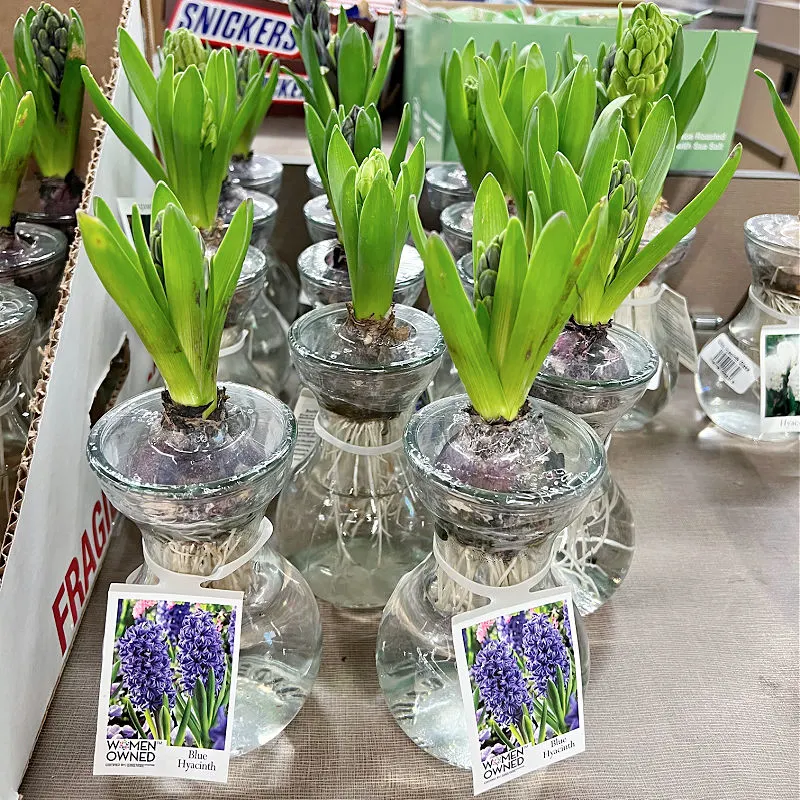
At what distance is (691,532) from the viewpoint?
0.80m

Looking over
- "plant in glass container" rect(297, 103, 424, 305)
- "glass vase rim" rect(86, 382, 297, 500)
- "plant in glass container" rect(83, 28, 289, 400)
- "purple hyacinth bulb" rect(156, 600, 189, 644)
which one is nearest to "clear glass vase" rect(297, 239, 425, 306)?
"plant in glass container" rect(297, 103, 424, 305)

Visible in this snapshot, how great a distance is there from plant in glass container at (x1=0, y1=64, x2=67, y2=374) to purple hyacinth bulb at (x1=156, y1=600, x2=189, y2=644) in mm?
320

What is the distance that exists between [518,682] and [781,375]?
20.9 inches

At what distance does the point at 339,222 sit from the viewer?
598 millimetres

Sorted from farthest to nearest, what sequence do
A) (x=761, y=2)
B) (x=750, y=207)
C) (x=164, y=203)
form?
(x=761, y=2) → (x=750, y=207) → (x=164, y=203)

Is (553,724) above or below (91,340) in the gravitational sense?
below

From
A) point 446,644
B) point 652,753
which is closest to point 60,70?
point 446,644

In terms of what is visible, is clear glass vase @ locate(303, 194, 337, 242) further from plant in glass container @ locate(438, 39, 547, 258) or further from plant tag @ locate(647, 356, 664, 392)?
plant tag @ locate(647, 356, 664, 392)

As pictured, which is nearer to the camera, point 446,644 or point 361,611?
point 446,644

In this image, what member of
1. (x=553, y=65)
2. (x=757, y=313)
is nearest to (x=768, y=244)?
(x=757, y=313)

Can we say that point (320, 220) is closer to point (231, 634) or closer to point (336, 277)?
point (336, 277)

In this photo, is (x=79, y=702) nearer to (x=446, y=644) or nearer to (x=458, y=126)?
(x=446, y=644)

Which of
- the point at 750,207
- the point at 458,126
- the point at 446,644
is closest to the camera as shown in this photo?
the point at 446,644

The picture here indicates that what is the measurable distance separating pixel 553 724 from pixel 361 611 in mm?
234
